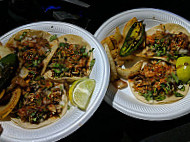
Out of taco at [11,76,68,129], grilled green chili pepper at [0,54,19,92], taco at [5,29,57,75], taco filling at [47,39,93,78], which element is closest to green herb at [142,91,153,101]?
taco filling at [47,39,93,78]

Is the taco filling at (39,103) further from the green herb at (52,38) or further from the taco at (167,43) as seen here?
the taco at (167,43)

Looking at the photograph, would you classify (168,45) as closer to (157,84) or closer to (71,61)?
(157,84)

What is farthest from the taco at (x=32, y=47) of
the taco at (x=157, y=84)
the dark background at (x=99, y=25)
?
the taco at (x=157, y=84)

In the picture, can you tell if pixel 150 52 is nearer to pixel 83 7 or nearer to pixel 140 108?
pixel 140 108

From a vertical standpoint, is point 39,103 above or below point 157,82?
below

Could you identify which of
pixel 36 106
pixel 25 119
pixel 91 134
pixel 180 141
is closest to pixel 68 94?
pixel 36 106

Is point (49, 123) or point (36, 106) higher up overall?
point (36, 106)

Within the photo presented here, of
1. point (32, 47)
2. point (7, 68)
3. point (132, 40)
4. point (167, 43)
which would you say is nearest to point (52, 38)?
point (32, 47)
